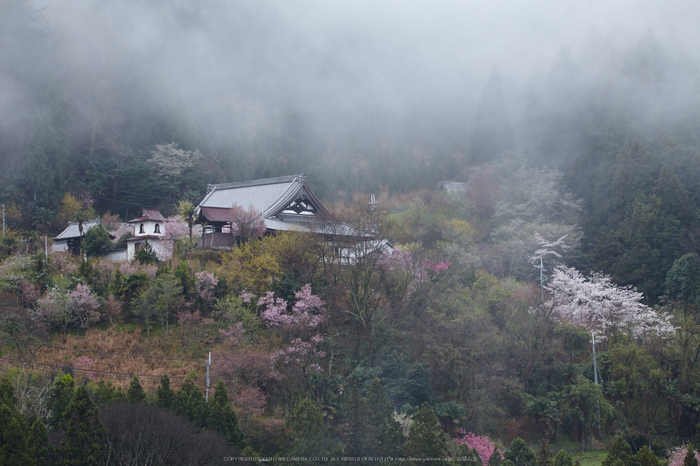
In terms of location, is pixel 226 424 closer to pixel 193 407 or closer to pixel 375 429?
pixel 193 407

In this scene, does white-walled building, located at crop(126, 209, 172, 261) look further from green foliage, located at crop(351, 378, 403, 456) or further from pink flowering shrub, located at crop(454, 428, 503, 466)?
pink flowering shrub, located at crop(454, 428, 503, 466)

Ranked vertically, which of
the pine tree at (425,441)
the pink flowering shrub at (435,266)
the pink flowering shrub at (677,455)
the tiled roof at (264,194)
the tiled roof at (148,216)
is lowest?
the pink flowering shrub at (677,455)

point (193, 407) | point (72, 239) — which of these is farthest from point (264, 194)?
point (193, 407)

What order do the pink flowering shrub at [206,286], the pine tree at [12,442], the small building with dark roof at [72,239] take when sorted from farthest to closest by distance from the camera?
the small building with dark roof at [72,239]
the pink flowering shrub at [206,286]
the pine tree at [12,442]

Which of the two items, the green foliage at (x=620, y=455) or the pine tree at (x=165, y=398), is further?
the pine tree at (x=165, y=398)

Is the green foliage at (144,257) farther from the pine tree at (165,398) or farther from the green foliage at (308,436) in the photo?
the green foliage at (308,436)

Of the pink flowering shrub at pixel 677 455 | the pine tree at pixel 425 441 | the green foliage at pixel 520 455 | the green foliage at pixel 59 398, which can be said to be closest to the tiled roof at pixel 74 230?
the green foliage at pixel 59 398

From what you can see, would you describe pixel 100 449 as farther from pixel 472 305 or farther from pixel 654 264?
pixel 654 264
